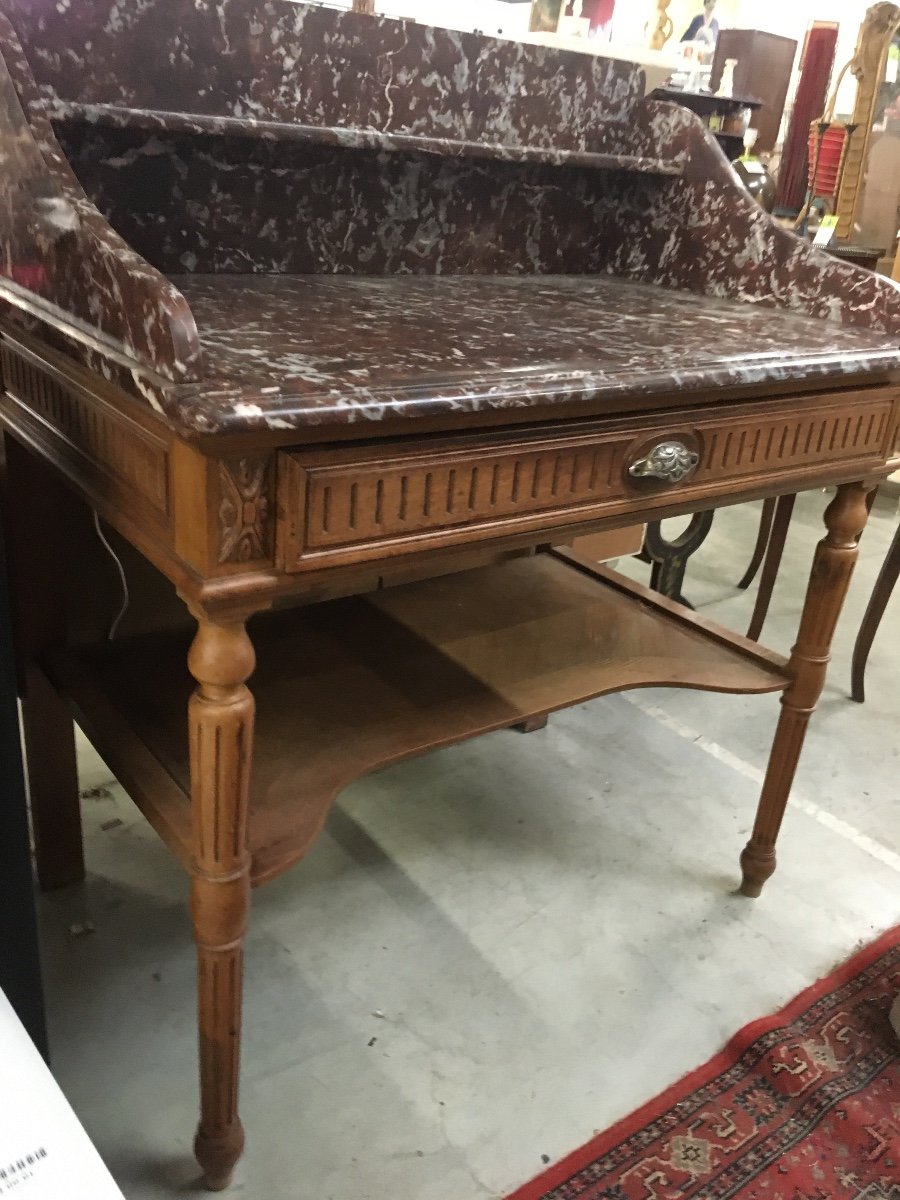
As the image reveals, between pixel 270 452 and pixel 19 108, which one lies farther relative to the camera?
pixel 19 108

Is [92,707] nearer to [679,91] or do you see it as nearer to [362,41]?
[362,41]

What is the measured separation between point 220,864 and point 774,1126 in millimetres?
686

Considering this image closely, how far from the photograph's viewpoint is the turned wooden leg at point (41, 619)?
3.53 ft

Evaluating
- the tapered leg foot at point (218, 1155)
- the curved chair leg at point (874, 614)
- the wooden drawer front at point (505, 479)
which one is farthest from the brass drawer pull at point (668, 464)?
the curved chair leg at point (874, 614)

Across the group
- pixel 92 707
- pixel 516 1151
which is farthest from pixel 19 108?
pixel 516 1151

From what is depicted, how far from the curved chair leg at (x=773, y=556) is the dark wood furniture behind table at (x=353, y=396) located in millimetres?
601

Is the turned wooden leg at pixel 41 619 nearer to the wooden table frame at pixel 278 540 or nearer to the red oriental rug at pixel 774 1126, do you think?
the wooden table frame at pixel 278 540

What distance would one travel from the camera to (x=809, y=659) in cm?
125

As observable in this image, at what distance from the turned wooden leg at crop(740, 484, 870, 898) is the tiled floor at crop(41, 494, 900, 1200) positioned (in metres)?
0.09

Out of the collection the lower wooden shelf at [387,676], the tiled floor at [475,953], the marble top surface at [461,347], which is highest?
the marble top surface at [461,347]

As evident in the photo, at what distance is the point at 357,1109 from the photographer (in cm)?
104

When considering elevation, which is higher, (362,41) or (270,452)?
(362,41)

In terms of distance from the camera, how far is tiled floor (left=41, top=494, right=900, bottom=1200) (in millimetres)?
1016

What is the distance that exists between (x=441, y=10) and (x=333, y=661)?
1.04 meters
